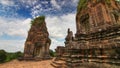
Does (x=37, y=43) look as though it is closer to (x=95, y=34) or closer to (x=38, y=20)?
(x=38, y=20)

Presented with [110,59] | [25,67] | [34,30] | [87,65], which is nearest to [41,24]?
[34,30]

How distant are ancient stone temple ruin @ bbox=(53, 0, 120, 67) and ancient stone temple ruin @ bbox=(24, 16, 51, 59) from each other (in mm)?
5889

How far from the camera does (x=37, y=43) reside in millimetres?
25844

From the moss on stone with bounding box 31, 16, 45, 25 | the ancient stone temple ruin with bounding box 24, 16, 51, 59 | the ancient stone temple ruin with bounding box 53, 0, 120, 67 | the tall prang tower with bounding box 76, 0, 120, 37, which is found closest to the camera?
the ancient stone temple ruin with bounding box 53, 0, 120, 67

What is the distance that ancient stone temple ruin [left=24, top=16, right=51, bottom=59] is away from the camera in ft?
83.9

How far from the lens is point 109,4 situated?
58.3ft

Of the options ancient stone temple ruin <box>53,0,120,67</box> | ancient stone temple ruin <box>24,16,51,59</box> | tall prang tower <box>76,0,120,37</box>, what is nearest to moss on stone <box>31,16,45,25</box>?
ancient stone temple ruin <box>24,16,51,59</box>

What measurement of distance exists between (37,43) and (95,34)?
14678mm

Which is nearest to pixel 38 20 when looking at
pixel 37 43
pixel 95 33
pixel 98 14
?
pixel 37 43

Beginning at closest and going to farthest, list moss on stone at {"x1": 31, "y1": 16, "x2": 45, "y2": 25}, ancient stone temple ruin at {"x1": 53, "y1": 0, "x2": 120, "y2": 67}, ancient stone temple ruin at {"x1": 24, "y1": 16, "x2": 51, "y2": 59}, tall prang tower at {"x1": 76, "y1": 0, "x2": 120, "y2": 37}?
1. ancient stone temple ruin at {"x1": 53, "y1": 0, "x2": 120, "y2": 67}
2. tall prang tower at {"x1": 76, "y1": 0, "x2": 120, "y2": 37}
3. ancient stone temple ruin at {"x1": 24, "y1": 16, "x2": 51, "y2": 59}
4. moss on stone at {"x1": 31, "y1": 16, "x2": 45, "y2": 25}

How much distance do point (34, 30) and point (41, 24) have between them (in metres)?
1.73

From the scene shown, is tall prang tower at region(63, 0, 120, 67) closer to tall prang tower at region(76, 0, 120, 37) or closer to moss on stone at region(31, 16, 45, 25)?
tall prang tower at region(76, 0, 120, 37)

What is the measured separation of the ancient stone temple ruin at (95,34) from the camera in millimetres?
7852

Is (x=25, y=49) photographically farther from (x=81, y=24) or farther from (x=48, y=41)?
(x=81, y=24)
